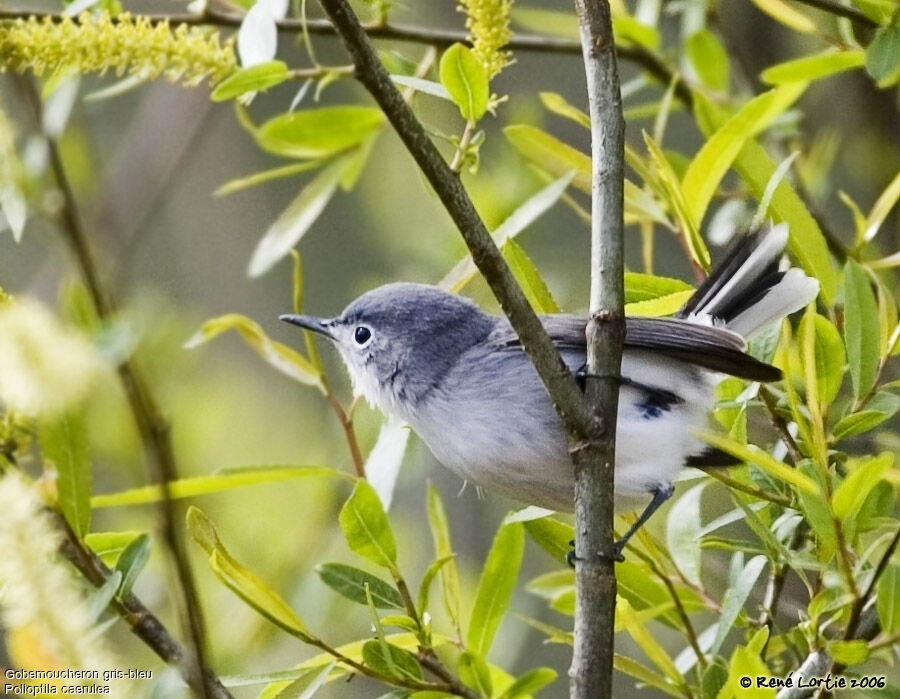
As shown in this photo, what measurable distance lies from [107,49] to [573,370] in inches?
34.1

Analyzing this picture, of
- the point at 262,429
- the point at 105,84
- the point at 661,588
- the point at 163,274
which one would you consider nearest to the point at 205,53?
the point at 661,588

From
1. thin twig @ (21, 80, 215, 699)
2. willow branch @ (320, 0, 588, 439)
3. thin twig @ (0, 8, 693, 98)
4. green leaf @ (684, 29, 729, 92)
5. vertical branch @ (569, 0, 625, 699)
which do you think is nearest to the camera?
thin twig @ (21, 80, 215, 699)

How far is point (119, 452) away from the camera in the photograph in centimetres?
258

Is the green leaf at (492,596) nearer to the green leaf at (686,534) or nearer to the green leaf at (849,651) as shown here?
the green leaf at (686,534)

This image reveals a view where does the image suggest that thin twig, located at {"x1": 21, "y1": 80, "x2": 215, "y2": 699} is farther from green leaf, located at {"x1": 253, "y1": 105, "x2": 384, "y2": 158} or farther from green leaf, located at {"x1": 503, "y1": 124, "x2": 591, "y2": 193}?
green leaf, located at {"x1": 253, "y1": 105, "x2": 384, "y2": 158}

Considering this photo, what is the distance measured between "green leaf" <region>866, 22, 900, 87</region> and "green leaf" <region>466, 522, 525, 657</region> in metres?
0.78

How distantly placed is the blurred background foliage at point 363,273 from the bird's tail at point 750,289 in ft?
0.45

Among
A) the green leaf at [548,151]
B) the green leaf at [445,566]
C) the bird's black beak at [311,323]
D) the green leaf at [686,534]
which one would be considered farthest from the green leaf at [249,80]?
the green leaf at [686,534]

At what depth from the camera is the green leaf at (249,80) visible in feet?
5.25

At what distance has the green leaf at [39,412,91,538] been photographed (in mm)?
1473

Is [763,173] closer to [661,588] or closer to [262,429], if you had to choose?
[661,588]

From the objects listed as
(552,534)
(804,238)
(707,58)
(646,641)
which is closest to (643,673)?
(646,641)

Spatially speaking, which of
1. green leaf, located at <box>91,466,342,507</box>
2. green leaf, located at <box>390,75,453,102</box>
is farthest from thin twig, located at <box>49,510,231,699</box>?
green leaf, located at <box>390,75,453,102</box>

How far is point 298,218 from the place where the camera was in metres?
2.10
